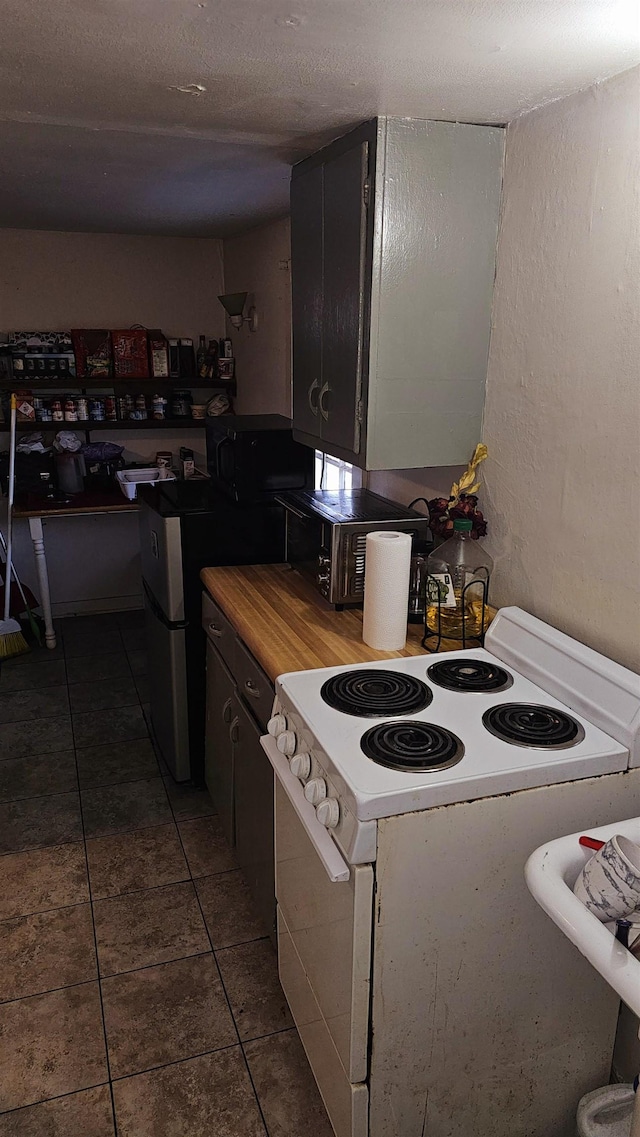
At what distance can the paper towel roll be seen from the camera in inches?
75.7

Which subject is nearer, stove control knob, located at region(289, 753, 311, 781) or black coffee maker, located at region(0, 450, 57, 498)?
stove control knob, located at region(289, 753, 311, 781)

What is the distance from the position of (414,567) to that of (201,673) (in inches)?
41.1

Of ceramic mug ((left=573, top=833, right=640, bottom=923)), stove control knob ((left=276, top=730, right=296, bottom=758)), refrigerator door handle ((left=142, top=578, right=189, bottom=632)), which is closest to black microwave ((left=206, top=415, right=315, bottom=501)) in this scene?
refrigerator door handle ((left=142, top=578, right=189, bottom=632))

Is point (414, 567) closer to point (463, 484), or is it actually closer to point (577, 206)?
point (463, 484)

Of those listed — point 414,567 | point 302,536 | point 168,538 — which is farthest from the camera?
point 168,538

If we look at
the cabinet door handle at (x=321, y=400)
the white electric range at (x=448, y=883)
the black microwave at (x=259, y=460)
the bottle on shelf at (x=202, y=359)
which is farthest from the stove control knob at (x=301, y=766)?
the bottle on shelf at (x=202, y=359)

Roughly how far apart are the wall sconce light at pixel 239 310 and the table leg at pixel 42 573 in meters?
1.51

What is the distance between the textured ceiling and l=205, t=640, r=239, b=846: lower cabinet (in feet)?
4.92

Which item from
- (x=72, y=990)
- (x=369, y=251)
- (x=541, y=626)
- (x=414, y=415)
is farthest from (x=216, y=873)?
(x=369, y=251)

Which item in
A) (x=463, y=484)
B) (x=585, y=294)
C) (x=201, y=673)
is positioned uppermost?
(x=585, y=294)

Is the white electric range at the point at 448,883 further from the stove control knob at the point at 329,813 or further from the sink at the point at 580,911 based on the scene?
the sink at the point at 580,911

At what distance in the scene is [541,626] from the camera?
5.82 ft

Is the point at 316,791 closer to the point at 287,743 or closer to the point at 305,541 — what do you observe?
the point at 287,743

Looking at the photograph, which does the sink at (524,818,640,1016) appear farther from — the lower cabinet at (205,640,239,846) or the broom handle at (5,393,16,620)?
the broom handle at (5,393,16,620)
